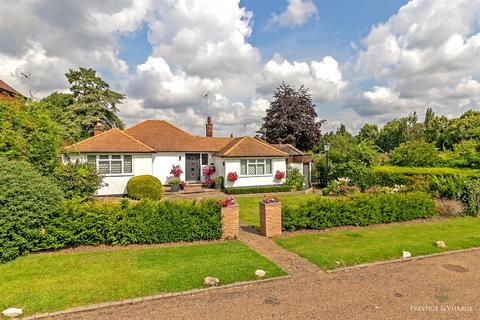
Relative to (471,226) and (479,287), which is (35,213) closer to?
(479,287)

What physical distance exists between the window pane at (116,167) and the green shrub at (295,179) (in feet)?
40.4

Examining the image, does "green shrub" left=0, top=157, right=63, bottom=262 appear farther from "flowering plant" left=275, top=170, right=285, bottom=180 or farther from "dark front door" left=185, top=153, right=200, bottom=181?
"flowering plant" left=275, top=170, right=285, bottom=180

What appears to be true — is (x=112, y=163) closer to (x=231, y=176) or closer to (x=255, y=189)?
(x=231, y=176)

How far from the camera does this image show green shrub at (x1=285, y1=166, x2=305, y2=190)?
21.2 m

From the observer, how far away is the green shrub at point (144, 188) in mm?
16016

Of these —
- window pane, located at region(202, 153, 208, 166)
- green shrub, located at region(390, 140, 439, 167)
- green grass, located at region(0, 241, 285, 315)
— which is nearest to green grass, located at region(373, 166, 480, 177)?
green shrub, located at region(390, 140, 439, 167)

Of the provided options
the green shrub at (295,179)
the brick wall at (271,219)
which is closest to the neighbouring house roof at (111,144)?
the green shrub at (295,179)

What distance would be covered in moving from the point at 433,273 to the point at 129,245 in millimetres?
8045

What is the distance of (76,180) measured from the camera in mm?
12414

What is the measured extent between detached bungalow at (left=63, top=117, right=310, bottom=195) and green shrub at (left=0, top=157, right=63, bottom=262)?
8403mm

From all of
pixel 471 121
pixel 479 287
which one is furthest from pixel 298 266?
pixel 471 121

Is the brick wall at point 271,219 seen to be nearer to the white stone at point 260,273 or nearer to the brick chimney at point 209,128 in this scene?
the white stone at point 260,273

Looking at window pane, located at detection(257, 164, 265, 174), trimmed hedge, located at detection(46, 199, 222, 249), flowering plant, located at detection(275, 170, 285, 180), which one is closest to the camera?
trimmed hedge, located at detection(46, 199, 222, 249)

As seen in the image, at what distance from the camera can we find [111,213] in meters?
7.85
